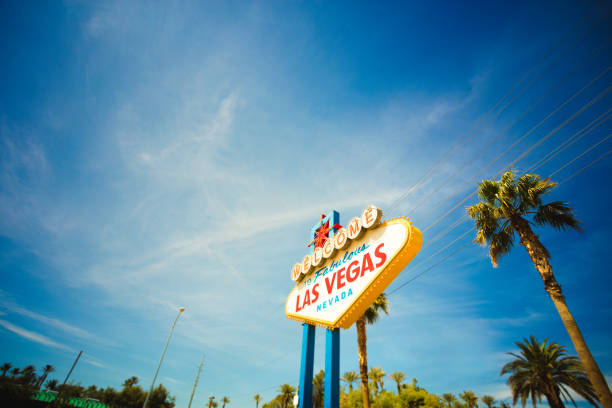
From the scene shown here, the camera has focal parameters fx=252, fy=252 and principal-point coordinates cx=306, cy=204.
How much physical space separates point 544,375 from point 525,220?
1677 cm

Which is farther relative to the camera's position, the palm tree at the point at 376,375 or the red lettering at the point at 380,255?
the palm tree at the point at 376,375

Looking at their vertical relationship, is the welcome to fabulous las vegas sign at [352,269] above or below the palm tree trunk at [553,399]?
above

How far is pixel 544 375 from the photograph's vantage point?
65.3 feet

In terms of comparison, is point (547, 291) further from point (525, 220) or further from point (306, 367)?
point (306, 367)

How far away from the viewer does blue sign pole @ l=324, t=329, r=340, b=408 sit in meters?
7.73

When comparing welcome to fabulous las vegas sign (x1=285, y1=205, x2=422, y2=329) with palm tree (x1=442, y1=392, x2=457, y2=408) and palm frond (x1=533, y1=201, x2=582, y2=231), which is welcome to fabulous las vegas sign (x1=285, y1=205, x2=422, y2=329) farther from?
palm tree (x1=442, y1=392, x2=457, y2=408)

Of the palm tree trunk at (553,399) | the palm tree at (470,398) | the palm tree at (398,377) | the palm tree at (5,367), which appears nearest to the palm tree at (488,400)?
the palm tree at (470,398)

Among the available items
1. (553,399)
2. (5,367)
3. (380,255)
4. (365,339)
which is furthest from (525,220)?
(5,367)

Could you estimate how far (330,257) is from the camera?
10.5 meters

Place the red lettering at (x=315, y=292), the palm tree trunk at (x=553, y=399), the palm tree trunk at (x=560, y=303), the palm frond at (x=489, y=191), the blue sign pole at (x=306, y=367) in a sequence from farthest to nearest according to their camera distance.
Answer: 1. the palm tree trunk at (x=553, y=399)
2. the palm frond at (x=489, y=191)
3. the red lettering at (x=315, y=292)
4. the blue sign pole at (x=306, y=367)
5. the palm tree trunk at (x=560, y=303)

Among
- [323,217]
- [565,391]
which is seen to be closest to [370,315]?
[323,217]

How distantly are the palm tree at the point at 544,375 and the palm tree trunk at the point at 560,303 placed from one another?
1358cm

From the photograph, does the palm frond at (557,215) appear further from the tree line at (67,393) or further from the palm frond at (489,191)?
the tree line at (67,393)

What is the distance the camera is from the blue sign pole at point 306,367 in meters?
8.88
